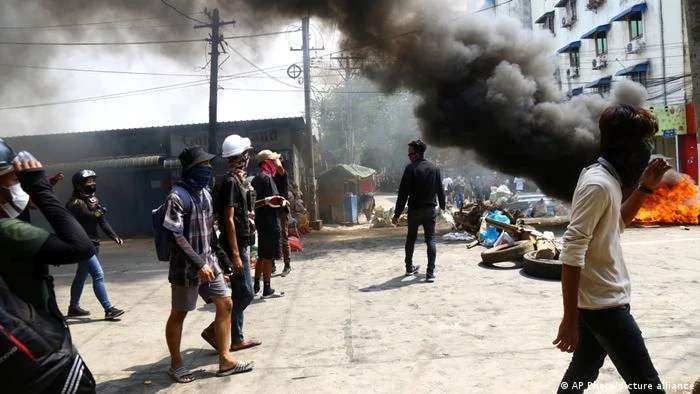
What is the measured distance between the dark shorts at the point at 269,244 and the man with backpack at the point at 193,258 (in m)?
1.94

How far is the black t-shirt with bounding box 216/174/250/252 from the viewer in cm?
385

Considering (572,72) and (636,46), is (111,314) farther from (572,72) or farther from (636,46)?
(572,72)

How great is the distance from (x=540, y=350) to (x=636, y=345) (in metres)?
1.71

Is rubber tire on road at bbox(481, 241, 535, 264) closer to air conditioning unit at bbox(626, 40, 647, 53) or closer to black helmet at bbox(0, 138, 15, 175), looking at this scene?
black helmet at bbox(0, 138, 15, 175)

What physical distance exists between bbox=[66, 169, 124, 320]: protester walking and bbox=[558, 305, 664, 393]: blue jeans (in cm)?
449

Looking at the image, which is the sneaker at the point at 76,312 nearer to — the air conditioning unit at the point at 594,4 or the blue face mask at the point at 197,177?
the blue face mask at the point at 197,177

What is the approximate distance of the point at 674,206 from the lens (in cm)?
1121

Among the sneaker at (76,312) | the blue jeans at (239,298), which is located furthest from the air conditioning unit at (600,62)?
the sneaker at (76,312)

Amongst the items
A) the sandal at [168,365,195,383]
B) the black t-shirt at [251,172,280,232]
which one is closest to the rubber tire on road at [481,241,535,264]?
the black t-shirt at [251,172,280,232]

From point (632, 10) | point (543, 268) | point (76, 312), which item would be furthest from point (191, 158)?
point (632, 10)

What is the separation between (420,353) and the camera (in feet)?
12.2

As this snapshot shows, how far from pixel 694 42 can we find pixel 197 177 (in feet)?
10.9

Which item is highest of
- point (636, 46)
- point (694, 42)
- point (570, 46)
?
point (570, 46)

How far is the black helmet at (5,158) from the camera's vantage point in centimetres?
175
